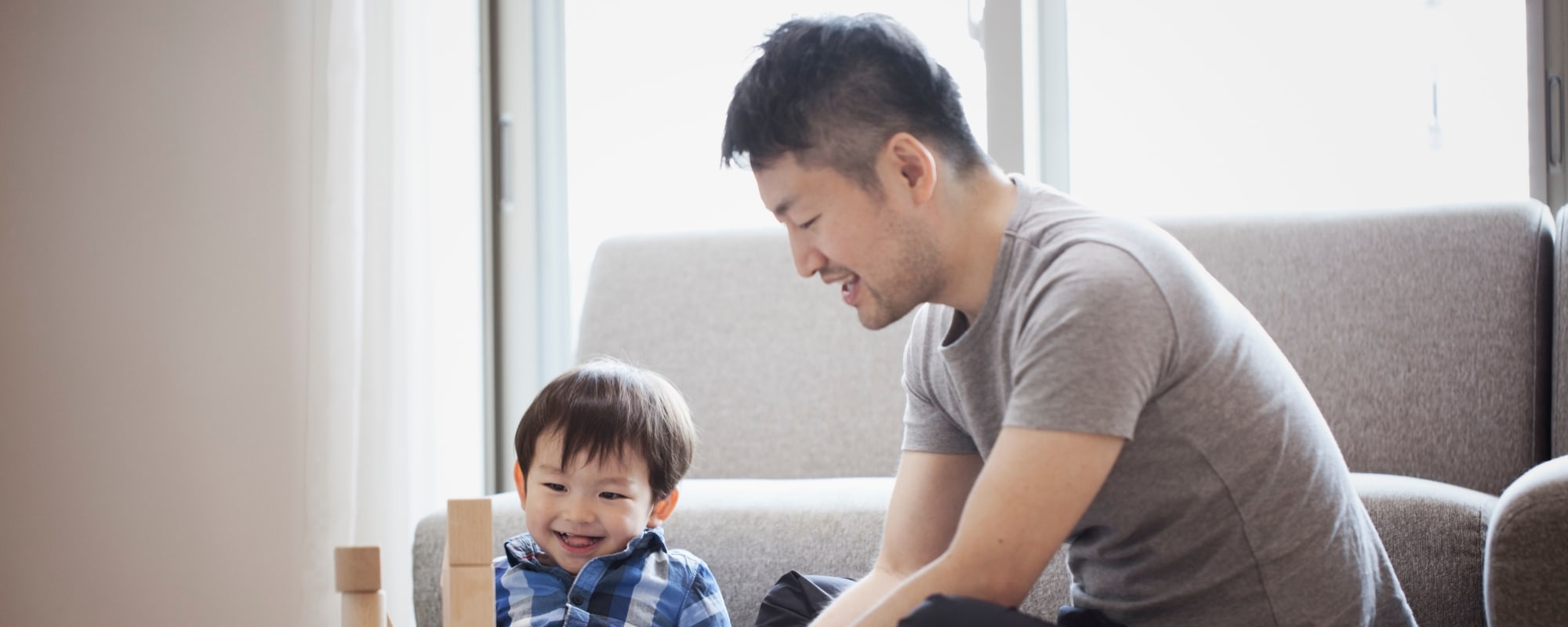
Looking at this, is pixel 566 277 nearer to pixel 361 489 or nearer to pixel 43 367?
pixel 361 489

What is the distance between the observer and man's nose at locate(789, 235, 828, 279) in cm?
118

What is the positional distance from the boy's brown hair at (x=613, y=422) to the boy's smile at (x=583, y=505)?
0.04 feet

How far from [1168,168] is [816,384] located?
0.87 metres

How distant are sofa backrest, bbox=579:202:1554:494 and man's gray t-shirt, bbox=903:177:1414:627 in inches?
31.7

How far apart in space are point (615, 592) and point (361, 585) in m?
0.43

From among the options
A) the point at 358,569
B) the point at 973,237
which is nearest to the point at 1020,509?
the point at 973,237

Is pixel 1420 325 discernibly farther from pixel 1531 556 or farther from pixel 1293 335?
pixel 1531 556

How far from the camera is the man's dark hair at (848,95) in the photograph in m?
1.12

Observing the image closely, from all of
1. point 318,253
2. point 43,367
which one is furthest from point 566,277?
point 43,367

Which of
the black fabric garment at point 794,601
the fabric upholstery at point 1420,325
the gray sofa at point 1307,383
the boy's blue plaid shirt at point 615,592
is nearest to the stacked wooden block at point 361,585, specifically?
the boy's blue plaid shirt at point 615,592

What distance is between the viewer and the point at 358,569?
0.94 meters

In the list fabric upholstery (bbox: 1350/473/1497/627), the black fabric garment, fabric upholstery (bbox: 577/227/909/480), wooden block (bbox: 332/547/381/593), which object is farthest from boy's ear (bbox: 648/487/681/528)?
fabric upholstery (bbox: 1350/473/1497/627)

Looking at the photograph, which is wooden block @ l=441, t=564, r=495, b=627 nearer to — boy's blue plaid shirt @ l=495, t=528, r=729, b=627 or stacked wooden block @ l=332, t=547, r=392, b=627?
stacked wooden block @ l=332, t=547, r=392, b=627

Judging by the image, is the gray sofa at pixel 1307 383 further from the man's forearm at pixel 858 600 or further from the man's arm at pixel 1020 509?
the man's arm at pixel 1020 509
